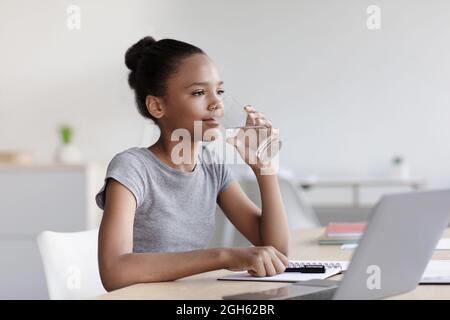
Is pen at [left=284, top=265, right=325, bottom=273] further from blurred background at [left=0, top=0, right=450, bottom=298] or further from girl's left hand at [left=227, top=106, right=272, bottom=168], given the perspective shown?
blurred background at [left=0, top=0, right=450, bottom=298]

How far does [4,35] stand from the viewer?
5.65m

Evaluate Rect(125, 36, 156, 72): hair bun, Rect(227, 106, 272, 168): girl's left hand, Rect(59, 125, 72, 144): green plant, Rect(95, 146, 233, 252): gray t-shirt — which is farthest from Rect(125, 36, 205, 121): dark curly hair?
Rect(59, 125, 72, 144): green plant

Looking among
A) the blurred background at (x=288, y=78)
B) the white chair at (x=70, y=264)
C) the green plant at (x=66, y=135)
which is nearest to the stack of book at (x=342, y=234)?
the white chair at (x=70, y=264)

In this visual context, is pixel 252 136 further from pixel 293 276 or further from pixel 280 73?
pixel 280 73

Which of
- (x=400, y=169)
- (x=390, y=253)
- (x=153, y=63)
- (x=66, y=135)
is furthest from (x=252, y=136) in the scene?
(x=400, y=169)

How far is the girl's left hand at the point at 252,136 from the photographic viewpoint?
1.40 meters

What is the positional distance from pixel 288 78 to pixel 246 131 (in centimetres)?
409

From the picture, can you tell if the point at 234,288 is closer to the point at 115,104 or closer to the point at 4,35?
the point at 115,104

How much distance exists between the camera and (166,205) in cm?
159

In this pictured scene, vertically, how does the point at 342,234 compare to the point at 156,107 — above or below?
below

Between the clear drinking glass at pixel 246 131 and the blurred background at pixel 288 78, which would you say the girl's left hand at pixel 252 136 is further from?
the blurred background at pixel 288 78

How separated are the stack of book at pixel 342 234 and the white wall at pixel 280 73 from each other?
3377mm
